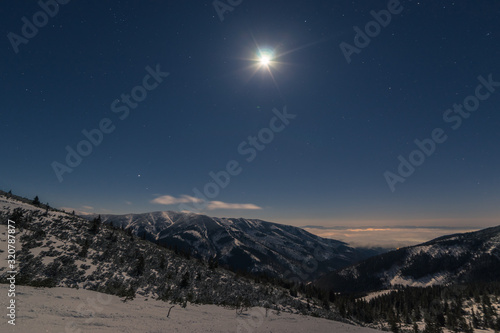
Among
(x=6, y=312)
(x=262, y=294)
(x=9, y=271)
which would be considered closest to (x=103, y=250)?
(x=9, y=271)

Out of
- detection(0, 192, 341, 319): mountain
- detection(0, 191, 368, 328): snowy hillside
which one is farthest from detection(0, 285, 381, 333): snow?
detection(0, 191, 368, 328): snowy hillside

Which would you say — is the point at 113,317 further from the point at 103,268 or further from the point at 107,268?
the point at 107,268

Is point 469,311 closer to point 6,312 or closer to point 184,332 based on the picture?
point 184,332

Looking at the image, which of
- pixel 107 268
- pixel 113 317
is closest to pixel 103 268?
pixel 107 268

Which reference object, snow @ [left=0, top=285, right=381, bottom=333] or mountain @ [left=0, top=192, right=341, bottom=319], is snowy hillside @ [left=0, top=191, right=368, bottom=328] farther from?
snow @ [left=0, top=285, right=381, bottom=333]

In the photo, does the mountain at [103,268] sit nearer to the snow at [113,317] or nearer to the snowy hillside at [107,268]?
the snowy hillside at [107,268]

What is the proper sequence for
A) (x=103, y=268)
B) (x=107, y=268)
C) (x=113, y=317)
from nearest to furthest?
(x=113, y=317) → (x=103, y=268) → (x=107, y=268)

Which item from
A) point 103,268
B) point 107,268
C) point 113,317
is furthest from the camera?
point 107,268

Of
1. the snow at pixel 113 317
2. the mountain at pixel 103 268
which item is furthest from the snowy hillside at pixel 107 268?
the snow at pixel 113 317
